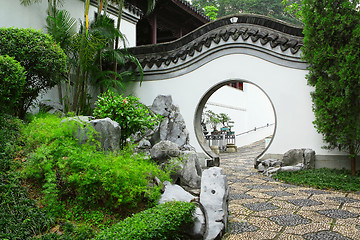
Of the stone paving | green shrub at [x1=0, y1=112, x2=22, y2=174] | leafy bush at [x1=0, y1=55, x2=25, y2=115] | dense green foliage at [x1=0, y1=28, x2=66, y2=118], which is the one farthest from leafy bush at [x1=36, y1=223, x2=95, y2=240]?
dense green foliage at [x1=0, y1=28, x2=66, y2=118]

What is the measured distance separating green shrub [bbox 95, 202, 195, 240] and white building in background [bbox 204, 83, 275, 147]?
1129 centimetres

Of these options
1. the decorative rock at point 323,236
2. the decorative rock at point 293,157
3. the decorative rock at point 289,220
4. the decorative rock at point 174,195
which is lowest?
the decorative rock at point 323,236

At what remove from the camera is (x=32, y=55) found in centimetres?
523

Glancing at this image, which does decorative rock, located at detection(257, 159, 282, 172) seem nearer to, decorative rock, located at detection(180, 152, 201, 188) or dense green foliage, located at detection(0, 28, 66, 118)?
decorative rock, located at detection(180, 152, 201, 188)

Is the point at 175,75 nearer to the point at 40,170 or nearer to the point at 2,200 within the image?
the point at 40,170

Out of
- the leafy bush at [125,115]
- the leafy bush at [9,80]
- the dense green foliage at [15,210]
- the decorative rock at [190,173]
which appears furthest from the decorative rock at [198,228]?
the leafy bush at [9,80]

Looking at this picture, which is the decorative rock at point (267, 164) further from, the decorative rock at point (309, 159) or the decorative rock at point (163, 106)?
the decorative rock at point (163, 106)

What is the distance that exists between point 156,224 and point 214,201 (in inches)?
39.2

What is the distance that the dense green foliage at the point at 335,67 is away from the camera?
5766mm

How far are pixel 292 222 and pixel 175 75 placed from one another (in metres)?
5.86

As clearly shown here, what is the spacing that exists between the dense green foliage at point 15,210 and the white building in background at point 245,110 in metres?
11.3

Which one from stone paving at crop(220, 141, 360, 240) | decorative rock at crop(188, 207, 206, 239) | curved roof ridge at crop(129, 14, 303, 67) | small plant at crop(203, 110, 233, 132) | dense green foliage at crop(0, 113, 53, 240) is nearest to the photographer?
dense green foliage at crop(0, 113, 53, 240)

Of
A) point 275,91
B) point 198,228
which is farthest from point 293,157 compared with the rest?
point 198,228

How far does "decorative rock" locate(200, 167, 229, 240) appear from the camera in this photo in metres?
3.16
